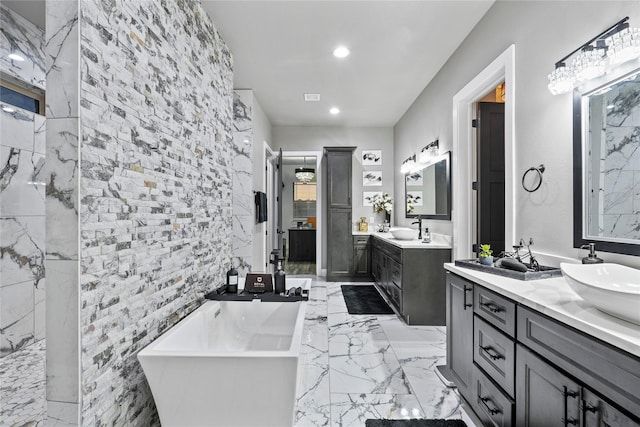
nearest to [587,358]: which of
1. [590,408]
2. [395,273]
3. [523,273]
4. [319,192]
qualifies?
[590,408]

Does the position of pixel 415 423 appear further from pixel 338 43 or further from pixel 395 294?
pixel 338 43

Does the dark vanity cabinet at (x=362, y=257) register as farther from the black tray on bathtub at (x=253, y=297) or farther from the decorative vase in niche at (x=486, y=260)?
the decorative vase in niche at (x=486, y=260)

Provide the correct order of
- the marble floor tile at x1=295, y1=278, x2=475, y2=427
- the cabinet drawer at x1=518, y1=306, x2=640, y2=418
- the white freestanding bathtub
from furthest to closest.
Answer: the marble floor tile at x1=295, y1=278, x2=475, y2=427 → the white freestanding bathtub → the cabinet drawer at x1=518, y1=306, x2=640, y2=418

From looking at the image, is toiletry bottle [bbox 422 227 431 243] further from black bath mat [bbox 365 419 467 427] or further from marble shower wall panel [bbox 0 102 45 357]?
marble shower wall panel [bbox 0 102 45 357]

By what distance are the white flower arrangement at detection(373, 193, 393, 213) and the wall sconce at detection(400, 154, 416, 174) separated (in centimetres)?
69

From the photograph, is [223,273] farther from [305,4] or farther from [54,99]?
[305,4]

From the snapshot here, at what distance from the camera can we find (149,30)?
63.2 inches

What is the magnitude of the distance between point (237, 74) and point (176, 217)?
2553 mm

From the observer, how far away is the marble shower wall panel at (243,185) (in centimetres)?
396

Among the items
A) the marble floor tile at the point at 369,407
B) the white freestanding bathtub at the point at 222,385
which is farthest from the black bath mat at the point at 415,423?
the white freestanding bathtub at the point at 222,385

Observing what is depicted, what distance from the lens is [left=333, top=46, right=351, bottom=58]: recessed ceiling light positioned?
3.05 metres

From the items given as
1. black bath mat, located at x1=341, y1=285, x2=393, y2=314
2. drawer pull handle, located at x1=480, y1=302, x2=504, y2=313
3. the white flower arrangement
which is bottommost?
black bath mat, located at x1=341, y1=285, x2=393, y2=314

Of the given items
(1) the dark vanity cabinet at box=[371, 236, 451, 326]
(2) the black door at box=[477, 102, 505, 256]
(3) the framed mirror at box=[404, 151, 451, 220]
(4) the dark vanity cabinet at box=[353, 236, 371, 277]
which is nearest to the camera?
(2) the black door at box=[477, 102, 505, 256]

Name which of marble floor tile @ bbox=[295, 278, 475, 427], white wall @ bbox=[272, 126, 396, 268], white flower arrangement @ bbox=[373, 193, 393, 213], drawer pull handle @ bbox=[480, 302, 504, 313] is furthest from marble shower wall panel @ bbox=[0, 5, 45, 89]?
white flower arrangement @ bbox=[373, 193, 393, 213]
